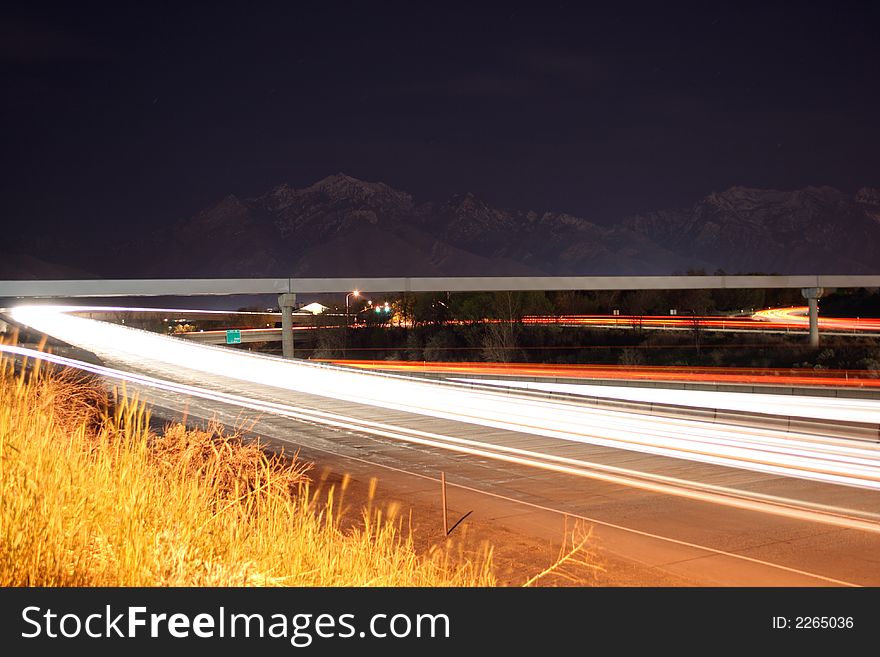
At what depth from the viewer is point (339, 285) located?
55.0 metres

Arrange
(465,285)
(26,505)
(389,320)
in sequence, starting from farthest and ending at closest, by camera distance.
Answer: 1. (389,320)
2. (465,285)
3. (26,505)

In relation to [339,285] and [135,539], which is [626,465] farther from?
[339,285]

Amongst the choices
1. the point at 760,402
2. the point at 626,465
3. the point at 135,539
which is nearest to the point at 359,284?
the point at 760,402

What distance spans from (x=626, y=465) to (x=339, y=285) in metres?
41.1

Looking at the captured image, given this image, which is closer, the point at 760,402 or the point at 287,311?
the point at 760,402

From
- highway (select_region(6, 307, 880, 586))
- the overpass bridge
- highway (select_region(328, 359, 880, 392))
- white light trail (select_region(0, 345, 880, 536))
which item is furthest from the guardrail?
white light trail (select_region(0, 345, 880, 536))

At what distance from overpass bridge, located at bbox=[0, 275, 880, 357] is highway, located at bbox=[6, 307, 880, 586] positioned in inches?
885

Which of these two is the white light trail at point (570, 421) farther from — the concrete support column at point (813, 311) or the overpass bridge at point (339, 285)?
the concrete support column at point (813, 311)

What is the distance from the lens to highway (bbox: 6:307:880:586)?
386 inches

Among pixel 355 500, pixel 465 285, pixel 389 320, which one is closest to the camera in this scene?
pixel 355 500
